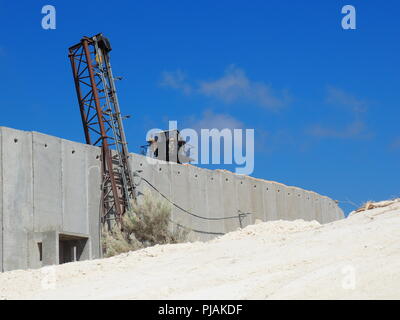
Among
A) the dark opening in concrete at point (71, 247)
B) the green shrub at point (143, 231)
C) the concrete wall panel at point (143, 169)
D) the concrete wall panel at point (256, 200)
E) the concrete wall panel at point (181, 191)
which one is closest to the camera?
the green shrub at point (143, 231)

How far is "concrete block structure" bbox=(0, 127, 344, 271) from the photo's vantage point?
18266 mm

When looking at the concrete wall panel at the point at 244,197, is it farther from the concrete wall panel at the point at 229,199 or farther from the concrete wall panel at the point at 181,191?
the concrete wall panel at the point at 181,191

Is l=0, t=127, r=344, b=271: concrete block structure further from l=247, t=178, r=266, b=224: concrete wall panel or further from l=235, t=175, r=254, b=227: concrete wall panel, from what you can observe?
l=247, t=178, r=266, b=224: concrete wall panel

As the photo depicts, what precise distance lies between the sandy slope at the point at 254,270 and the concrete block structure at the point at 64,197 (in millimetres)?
7962

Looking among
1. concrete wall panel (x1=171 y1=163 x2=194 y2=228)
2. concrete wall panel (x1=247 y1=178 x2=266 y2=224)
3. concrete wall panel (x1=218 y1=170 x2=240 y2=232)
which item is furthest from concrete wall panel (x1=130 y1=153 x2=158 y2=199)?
concrete wall panel (x1=247 y1=178 x2=266 y2=224)

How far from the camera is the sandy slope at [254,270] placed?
738 centimetres

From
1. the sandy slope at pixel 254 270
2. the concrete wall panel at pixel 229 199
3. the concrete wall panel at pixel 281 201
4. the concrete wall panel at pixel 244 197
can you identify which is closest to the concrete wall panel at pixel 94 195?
the concrete wall panel at pixel 229 199

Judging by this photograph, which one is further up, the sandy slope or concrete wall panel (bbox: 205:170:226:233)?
concrete wall panel (bbox: 205:170:226:233)

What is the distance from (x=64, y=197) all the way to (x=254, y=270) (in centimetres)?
1248

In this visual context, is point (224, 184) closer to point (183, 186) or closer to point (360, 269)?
point (183, 186)

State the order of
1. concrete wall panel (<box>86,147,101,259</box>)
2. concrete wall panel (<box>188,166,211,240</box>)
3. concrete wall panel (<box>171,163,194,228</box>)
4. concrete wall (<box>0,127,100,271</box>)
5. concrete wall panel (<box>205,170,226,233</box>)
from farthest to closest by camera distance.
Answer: concrete wall panel (<box>205,170,226,233</box>) < concrete wall panel (<box>188,166,211,240</box>) < concrete wall panel (<box>171,163,194,228</box>) < concrete wall panel (<box>86,147,101,259</box>) < concrete wall (<box>0,127,100,271</box>)

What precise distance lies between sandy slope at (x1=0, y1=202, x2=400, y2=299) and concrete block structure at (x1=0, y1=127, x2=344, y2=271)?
7.96 metres

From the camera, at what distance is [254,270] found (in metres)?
8.58
